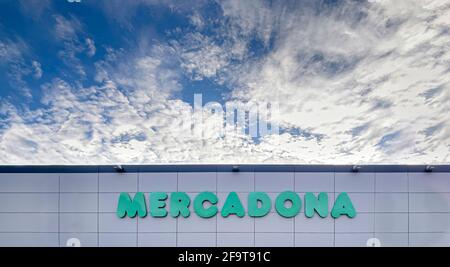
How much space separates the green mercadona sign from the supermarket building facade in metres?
0.02

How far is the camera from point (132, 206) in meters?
7.06

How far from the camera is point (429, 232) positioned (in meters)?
7.01

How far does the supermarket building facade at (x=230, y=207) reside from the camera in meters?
7.00

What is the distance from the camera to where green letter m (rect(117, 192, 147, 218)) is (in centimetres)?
704

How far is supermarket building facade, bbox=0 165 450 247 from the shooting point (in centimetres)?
700

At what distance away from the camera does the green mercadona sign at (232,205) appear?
6.98 m

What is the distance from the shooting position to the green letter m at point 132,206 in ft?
23.1

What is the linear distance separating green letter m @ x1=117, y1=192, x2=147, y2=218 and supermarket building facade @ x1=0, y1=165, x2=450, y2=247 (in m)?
0.03

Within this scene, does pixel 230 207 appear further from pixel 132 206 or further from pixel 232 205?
pixel 132 206
